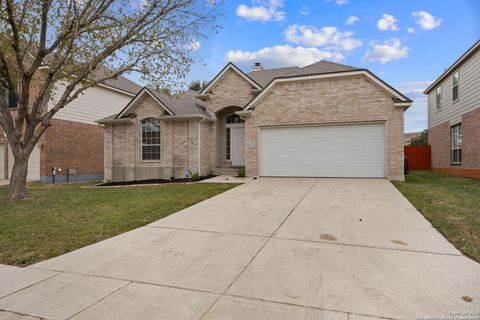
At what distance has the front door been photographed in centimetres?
1641

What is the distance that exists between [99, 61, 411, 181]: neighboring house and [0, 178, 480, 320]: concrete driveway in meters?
6.85

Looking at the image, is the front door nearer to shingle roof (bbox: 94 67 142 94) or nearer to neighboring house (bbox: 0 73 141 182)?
neighboring house (bbox: 0 73 141 182)

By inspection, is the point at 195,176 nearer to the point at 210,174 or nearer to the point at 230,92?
the point at 210,174

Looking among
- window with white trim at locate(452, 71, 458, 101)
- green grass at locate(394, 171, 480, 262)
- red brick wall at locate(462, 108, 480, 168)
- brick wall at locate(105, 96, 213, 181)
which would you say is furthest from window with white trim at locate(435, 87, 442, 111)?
brick wall at locate(105, 96, 213, 181)

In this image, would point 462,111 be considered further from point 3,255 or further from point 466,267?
point 3,255

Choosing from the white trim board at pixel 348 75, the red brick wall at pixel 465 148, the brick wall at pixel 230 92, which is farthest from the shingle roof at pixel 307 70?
the red brick wall at pixel 465 148

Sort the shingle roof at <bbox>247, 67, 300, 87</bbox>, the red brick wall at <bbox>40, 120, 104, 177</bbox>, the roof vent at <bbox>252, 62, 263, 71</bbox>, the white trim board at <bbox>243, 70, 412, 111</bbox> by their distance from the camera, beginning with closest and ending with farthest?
the white trim board at <bbox>243, 70, 412, 111</bbox>, the red brick wall at <bbox>40, 120, 104, 177</bbox>, the shingle roof at <bbox>247, 67, 300, 87</bbox>, the roof vent at <bbox>252, 62, 263, 71</bbox>

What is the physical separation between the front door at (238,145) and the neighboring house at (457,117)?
11031mm

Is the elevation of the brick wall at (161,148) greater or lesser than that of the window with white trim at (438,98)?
lesser

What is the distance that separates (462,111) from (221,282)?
54.0 ft

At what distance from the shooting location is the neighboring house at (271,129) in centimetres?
1216

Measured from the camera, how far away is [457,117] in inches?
598

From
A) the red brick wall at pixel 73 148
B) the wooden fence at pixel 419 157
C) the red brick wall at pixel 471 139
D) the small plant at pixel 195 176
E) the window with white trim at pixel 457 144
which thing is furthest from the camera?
the wooden fence at pixel 419 157

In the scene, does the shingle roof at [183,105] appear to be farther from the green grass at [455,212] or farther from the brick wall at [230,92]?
the green grass at [455,212]
